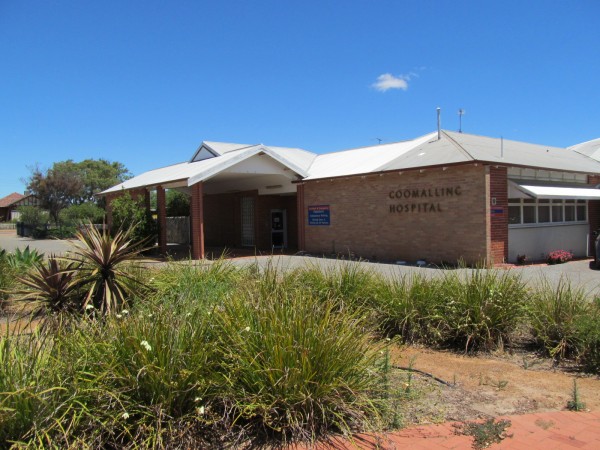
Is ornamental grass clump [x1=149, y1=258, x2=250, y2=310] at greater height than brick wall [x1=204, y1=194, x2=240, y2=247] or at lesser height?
lesser

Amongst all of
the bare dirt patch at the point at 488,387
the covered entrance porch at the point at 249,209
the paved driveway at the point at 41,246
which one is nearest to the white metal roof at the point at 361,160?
the covered entrance porch at the point at 249,209

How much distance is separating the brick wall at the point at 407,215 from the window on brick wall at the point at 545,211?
81.2 inches

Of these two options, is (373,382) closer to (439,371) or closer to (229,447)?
(229,447)

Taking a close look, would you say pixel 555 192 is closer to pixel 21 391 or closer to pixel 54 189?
pixel 21 391

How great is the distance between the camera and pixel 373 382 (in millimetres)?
4109

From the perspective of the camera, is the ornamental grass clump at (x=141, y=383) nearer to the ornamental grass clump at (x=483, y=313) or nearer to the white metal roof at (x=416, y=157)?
the ornamental grass clump at (x=483, y=313)

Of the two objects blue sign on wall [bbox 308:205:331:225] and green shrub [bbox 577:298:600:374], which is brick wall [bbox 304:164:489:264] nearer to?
blue sign on wall [bbox 308:205:331:225]

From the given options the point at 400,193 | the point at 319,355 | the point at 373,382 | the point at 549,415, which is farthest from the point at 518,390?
the point at 400,193

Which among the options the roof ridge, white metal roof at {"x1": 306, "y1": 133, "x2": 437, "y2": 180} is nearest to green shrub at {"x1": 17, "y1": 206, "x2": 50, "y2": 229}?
white metal roof at {"x1": 306, "y1": 133, "x2": 437, "y2": 180}

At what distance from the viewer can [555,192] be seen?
16609 millimetres

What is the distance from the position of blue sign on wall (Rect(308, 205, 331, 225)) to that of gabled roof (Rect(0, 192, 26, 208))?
69.5 metres

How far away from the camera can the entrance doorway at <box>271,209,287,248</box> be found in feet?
83.0

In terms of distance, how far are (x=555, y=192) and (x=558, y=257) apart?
2.32m

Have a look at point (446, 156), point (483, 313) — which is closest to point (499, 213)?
point (446, 156)
